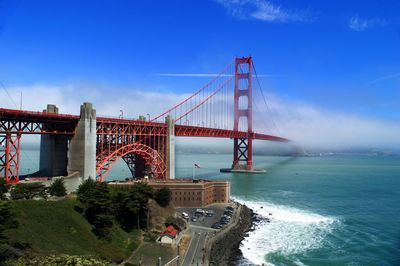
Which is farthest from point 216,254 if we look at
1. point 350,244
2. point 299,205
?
point 299,205

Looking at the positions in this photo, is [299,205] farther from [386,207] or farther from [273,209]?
[386,207]

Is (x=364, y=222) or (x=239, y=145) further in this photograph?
(x=239, y=145)

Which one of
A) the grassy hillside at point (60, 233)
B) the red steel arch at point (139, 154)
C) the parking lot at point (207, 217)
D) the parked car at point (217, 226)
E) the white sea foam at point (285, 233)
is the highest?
the red steel arch at point (139, 154)

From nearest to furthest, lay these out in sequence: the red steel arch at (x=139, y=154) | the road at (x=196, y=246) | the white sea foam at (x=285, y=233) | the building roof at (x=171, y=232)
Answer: the road at (x=196, y=246), the building roof at (x=171, y=232), the white sea foam at (x=285, y=233), the red steel arch at (x=139, y=154)

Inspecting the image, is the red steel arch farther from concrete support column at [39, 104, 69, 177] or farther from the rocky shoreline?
the rocky shoreline

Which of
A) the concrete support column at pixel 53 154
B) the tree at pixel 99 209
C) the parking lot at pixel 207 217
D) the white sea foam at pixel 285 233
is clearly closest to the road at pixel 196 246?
the parking lot at pixel 207 217

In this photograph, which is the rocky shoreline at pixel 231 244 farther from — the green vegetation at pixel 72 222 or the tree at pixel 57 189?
the tree at pixel 57 189
